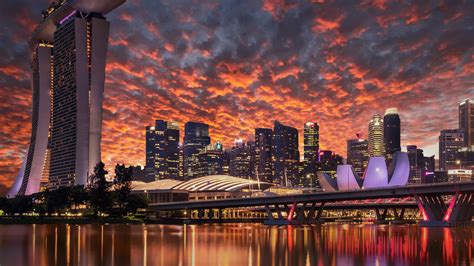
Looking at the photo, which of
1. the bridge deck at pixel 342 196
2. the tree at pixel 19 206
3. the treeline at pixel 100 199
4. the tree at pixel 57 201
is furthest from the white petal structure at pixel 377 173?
the tree at pixel 19 206

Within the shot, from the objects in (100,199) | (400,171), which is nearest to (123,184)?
(100,199)

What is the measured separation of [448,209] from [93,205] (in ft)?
272

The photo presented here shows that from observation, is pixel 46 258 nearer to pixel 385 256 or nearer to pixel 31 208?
pixel 385 256

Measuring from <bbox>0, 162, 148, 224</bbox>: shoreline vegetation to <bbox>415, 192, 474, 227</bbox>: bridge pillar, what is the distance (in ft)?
218

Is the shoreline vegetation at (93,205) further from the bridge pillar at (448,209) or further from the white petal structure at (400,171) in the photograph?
the white petal structure at (400,171)

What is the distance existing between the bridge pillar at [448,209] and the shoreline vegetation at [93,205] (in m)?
66.5

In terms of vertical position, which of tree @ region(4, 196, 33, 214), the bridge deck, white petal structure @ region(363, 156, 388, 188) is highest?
white petal structure @ region(363, 156, 388, 188)

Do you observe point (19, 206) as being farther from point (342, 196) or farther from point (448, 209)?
point (448, 209)

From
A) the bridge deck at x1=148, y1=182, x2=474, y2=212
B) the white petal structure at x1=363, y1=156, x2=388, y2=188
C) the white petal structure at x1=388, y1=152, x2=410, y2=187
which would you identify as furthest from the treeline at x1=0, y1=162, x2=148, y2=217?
the white petal structure at x1=388, y1=152, x2=410, y2=187

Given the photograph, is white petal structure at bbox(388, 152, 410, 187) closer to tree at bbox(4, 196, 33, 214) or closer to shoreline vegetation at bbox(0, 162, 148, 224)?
shoreline vegetation at bbox(0, 162, 148, 224)

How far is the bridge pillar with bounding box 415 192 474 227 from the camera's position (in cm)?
12775

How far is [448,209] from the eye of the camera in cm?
13012

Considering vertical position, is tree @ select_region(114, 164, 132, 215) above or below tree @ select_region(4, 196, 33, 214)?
above

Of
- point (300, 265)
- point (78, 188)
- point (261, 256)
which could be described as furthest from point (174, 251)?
point (78, 188)
